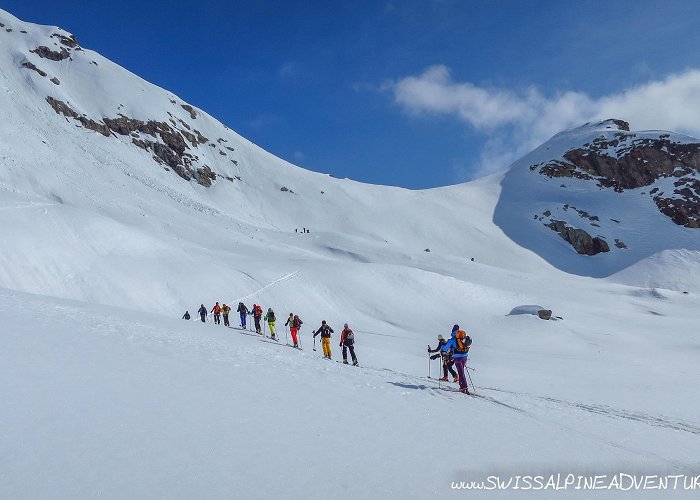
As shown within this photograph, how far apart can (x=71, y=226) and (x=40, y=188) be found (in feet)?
48.4

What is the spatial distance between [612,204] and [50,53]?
109m

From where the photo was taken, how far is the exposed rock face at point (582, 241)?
83312 mm

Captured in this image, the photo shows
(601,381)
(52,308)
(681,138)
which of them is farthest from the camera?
(681,138)

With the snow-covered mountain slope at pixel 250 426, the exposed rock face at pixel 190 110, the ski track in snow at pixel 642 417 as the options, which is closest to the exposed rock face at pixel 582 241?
the exposed rock face at pixel 190 110

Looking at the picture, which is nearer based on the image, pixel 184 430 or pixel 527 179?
pixel 184 430

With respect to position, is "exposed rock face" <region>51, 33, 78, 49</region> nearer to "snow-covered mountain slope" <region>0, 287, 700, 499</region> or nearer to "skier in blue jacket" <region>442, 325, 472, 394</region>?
"snow-covered mountain slope" <region>0, 287, 700, 499</region>

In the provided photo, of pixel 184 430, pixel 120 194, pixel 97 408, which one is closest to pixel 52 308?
pixel 97 408

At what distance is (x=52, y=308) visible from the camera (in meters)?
13.6

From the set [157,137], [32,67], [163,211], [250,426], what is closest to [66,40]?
[32,67]

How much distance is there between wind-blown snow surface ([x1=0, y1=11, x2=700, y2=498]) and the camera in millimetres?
5598

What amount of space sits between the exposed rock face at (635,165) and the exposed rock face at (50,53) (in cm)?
10005

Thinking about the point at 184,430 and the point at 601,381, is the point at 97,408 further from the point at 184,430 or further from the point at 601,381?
the point at 601,381

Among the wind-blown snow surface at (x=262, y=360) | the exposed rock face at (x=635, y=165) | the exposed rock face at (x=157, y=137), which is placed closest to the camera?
the wind-blown snow surface at (x=262, y=360)

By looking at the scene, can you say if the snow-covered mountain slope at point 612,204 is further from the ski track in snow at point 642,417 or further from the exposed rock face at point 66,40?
the exposed rock face at point 66,40
